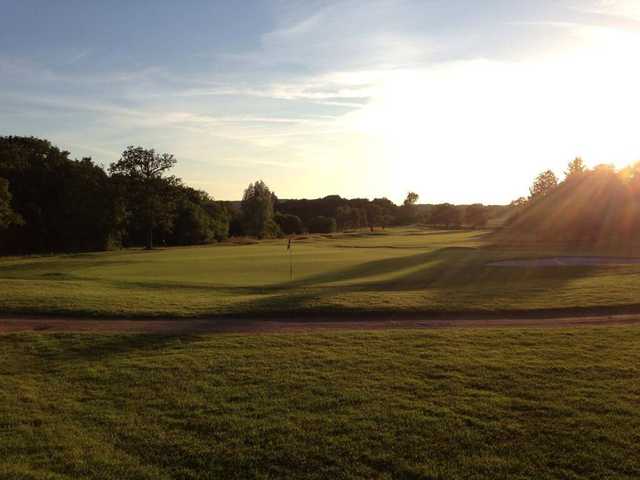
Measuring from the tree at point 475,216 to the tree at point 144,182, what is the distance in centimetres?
9887

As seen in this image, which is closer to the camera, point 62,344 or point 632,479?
point 632,479

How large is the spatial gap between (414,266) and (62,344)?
73.7ft

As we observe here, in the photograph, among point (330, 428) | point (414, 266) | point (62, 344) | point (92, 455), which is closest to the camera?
point (92, 455)

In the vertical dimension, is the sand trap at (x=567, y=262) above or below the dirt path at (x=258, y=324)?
above

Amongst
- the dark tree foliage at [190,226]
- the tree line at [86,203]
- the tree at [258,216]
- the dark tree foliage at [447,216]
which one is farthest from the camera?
the dark tree foliage at [447,216]

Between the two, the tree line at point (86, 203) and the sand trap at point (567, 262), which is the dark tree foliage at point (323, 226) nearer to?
the tree line at point (86, 203)

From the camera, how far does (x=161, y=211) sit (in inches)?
2072

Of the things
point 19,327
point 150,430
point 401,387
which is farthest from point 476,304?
point 19,327

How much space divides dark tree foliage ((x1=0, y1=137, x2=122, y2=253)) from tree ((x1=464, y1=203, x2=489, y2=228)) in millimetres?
99523

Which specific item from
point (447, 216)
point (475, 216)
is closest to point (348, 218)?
point (447, 216)

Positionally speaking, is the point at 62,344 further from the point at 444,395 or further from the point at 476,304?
the point at 476,304

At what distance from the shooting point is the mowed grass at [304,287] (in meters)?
16.2

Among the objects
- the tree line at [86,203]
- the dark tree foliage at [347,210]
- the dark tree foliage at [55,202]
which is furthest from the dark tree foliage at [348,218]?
the dark tree foliage at [55,202]

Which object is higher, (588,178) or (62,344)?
(588,178)
